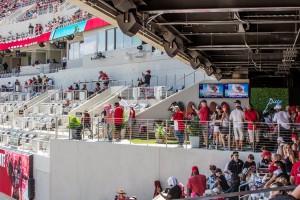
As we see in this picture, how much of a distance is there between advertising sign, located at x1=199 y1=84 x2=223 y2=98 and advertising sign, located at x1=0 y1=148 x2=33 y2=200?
718cm

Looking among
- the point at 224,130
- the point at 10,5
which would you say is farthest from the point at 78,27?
the point at 10,5

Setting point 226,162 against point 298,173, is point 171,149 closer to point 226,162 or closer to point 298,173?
point 226,162

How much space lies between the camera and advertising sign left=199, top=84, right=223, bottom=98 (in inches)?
861

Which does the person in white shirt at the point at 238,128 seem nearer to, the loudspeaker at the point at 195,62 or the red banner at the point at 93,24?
the loudspeaker at the point at 195,62

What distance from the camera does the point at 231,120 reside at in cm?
1576

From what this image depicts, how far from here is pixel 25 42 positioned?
44.5 meters

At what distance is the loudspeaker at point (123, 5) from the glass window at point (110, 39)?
24.9 m

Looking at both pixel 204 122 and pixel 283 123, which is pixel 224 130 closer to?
pixel 204 122

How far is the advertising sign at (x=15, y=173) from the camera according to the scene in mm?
21078

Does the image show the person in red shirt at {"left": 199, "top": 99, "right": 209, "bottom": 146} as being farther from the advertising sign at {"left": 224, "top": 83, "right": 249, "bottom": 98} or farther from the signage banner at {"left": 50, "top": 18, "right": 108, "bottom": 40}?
the signage banner at {"left": 50, "top": 18, "right": 108, "bottom": 40}

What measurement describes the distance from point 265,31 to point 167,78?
16.2m

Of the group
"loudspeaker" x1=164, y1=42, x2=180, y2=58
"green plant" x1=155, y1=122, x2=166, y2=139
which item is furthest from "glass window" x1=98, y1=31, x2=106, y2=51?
"loudspeaker" x1=164, y1=42, x2=180, y2=58

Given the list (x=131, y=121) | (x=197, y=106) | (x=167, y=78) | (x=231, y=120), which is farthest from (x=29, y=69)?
(x=231, y=120)

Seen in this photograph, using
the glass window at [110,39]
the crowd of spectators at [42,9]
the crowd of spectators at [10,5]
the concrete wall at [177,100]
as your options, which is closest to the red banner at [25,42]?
the crowd of spectators at [42,9]
